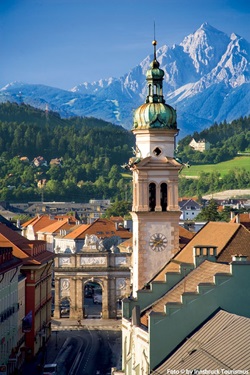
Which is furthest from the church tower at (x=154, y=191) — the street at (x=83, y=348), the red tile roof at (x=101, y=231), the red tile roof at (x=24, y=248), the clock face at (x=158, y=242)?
the red tile roof at (x=101, y=231)

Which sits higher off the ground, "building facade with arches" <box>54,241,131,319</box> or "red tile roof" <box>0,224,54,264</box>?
"red tile roof" <box>0,224,54,264</box>

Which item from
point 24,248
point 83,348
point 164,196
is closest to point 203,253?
point 164,196

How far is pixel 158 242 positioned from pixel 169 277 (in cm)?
1436

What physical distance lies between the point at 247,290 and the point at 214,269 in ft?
11.4

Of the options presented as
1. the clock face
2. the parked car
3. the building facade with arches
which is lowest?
the parked car

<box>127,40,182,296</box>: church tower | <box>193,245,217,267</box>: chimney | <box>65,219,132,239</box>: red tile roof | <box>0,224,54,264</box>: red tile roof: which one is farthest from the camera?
<box>65,219,132,239</box>: red tile roof

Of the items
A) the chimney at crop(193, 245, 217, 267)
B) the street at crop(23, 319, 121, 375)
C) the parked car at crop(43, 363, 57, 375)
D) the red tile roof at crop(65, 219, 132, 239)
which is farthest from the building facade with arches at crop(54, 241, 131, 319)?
the chimney at crop(193, 245, 217, 267)

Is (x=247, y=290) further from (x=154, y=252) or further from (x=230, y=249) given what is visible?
(x=154, y=252)

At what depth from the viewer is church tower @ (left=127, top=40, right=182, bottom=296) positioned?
5962 centimetres

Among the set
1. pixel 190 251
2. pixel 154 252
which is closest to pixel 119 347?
pixel 154 252

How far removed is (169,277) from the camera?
4541cm

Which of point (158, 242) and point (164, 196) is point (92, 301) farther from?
point (158, 242)

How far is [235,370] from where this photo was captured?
27.9m

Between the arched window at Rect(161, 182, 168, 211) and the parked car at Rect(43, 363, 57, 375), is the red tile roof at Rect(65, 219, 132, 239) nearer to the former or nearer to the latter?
the parked car at Rect(43, 363, 57, 375)
